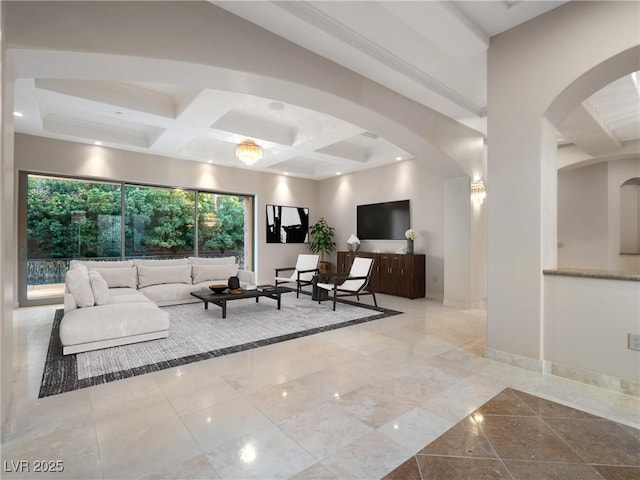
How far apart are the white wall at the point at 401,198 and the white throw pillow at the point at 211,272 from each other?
339 centimetres

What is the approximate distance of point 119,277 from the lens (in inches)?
210

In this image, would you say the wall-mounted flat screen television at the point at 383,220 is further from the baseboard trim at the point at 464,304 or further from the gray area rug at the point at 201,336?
the gray area rug at the point at 201,336

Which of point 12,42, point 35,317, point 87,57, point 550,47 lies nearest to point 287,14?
point 87,57

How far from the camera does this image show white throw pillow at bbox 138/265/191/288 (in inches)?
219

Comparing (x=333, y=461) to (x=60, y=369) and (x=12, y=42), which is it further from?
(x=12, y=42)

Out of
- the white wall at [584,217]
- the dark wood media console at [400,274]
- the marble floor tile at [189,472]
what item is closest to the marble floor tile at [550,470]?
the marble floor tile at [189,472]

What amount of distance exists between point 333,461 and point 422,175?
20.2 ft

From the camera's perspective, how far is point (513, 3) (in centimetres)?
268

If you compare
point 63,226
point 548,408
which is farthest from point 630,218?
point 63,226

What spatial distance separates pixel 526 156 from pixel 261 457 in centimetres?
322

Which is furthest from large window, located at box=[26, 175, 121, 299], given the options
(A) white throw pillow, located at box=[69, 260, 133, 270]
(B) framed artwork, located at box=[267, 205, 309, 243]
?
(B) framed artwork, located at box=[267, 205, 309, 243]

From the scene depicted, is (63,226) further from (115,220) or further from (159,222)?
(159,222)

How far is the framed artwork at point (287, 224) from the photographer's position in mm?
8281

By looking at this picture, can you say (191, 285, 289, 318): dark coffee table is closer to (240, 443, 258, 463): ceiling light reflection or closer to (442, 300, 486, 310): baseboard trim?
(240, 443, 258, 463): ceiling light reflection
